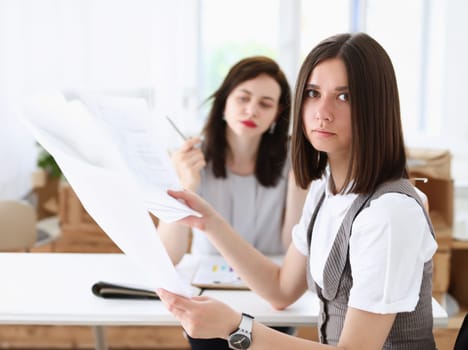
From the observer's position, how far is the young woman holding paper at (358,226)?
3.58ft

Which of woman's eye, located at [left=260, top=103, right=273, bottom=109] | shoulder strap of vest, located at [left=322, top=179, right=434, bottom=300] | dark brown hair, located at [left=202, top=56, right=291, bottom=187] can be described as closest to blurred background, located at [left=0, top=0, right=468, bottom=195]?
dark brown hair, located at [left=202, top=56, right=291, bottom=187]

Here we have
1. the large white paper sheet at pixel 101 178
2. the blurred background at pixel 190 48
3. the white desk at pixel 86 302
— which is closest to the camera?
the large white paper sheet at pixel 101 178

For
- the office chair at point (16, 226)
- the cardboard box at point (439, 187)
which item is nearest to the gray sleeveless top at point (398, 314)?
the cardboard box at point (439, 187)

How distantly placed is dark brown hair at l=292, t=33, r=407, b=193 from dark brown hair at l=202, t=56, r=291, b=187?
92 cm

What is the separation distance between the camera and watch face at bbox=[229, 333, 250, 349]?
3.59ft

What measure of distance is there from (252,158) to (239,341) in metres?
1.12

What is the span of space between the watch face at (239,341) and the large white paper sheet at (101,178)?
0.11 metres

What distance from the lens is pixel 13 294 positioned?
1585 millimetres

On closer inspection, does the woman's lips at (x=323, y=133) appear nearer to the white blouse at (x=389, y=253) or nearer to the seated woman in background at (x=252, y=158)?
the white blouse at (x=389, y=253)

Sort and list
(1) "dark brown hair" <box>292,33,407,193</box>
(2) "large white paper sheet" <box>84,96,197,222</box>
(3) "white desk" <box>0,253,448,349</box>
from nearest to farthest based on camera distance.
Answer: (1) "dark brown hair" <box>292,33,407,193</box> → (2) "large white paper sheet" <box>84,96,197,222</box> → (3) "white desk" <box>0,253,448,349</box>

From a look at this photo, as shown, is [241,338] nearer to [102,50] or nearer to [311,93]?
[311,93]

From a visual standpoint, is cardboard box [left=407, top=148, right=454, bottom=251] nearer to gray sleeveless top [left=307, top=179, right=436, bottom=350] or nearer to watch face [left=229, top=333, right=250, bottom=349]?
gray sleeveless top [left=307, top=179, right=436, bottom=350]

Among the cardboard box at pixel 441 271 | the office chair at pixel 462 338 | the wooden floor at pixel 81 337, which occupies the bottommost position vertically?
the wooden floor at pixel 81 337

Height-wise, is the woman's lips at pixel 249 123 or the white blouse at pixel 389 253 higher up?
the woman's lips at pixel 249 123
